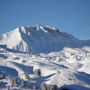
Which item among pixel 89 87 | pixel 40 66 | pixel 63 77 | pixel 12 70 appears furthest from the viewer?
pixel 40 66

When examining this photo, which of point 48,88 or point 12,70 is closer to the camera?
point 48,88

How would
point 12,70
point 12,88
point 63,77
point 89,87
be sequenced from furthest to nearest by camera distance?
point 12,70, point 63,77, point 89,87, point 12,88

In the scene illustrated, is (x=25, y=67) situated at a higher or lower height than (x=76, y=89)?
higher

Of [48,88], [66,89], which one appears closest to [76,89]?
[66,89]

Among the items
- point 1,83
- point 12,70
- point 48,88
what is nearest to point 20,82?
point 1,83

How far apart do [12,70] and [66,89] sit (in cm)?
7692

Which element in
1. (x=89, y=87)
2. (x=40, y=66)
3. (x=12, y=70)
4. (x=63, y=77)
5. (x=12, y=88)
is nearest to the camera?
(x=12, y=88)

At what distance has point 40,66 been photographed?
177 metres

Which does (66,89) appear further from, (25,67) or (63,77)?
(25,67)

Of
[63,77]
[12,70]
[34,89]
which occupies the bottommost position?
[34,89]

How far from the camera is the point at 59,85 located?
302ft

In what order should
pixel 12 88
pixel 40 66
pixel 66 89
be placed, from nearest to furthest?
pixel 12 88
pixel 66 89
pixel 40 66

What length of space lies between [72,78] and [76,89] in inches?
797

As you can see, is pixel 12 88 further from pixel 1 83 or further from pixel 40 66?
pixel 40 66
